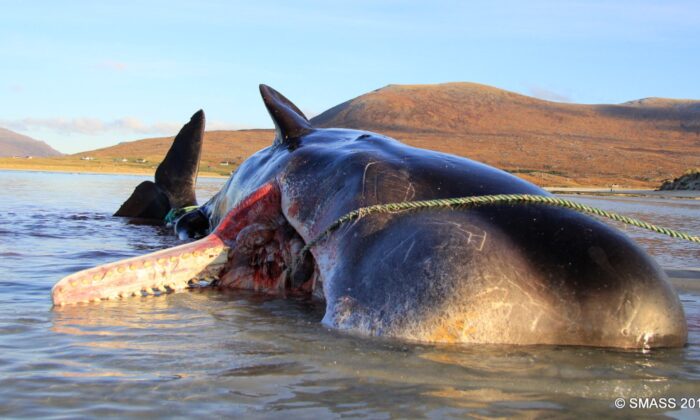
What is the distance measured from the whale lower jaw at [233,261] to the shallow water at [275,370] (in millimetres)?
330

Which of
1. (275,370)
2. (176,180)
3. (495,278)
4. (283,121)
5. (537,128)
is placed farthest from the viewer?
(537,128)

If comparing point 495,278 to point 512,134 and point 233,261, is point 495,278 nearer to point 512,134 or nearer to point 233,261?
point 233,261

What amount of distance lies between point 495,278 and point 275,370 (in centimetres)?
109

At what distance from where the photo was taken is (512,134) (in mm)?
80125

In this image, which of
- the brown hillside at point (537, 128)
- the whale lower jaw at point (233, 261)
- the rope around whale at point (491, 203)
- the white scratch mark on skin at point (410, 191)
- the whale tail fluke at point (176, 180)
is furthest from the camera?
the brown hillside at point (537, 128)

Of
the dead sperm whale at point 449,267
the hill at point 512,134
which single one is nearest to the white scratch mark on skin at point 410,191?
the dead sperm whale at point 449,267

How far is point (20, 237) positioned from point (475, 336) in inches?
244

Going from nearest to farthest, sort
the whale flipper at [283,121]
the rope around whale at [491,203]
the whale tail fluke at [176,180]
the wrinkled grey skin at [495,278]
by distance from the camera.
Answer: the wrinkled grey skin at [495,278] → the rope around whale at [491,203] → the whale flipper at [283,121] → the whale tail fluke at [176,180]

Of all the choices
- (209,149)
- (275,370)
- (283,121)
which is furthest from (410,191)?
(209,149)

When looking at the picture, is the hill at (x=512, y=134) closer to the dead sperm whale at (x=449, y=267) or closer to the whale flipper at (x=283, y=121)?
the whale flipper at (x=283, y=121)

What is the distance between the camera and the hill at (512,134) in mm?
63750

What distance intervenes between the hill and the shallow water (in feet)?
165

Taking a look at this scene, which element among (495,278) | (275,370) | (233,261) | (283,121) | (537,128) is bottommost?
(275,370)

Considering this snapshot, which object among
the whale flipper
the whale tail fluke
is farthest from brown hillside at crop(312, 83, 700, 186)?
the whale flipper
